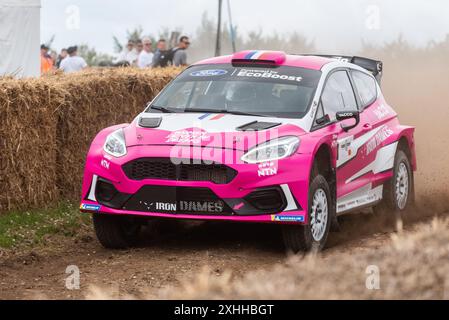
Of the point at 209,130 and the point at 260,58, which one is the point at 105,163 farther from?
the point at 260,58

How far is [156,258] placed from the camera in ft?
31.9

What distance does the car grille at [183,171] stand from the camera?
31.0 ft

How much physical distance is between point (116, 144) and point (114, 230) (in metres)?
0.85

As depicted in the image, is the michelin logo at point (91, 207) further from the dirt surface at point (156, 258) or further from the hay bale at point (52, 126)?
the hay bale at point (52, 126)

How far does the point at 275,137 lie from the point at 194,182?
85cm

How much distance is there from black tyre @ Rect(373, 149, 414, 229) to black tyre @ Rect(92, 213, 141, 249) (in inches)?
121

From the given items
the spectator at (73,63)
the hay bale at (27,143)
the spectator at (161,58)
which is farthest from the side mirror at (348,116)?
the spectator at (161,58)

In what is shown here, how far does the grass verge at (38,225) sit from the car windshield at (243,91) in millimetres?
1802

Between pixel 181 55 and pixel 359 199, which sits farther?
pixel 181 55

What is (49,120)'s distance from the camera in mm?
12430

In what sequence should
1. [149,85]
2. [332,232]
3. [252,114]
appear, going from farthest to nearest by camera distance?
[149,85] → [332,232] → [252,114]

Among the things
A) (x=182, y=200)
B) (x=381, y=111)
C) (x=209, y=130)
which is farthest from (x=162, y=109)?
(x=381, y=111)
